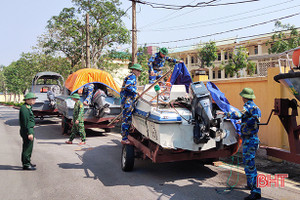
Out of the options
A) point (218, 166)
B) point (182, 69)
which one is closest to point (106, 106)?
point (182, 69)

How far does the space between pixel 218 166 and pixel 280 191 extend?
5.57 feet

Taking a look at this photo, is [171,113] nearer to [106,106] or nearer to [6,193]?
[6,193]

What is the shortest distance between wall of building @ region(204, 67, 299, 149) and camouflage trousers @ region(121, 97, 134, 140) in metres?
4.04

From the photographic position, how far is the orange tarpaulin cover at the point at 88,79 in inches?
421

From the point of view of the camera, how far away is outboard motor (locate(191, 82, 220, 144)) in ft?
14.5

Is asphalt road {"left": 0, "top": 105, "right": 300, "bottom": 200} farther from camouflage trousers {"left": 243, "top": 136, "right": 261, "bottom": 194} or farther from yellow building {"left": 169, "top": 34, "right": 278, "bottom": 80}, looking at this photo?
yellow building {"left": 169, "top": 34, "right": 278, "bottom": 80}

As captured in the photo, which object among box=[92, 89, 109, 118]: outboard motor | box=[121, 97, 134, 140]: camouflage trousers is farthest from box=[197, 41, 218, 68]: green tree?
box=[121, 97, 134, 140]: camouflage trousers

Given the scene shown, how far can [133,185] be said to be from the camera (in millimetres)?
5000

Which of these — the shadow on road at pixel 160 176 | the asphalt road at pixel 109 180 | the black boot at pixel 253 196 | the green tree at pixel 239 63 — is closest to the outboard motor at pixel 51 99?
the asphalt road at pixel 109 180

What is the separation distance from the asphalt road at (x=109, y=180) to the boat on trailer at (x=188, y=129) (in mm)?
573

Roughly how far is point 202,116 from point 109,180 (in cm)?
236

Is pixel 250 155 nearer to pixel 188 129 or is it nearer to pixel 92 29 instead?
pixel 188 129

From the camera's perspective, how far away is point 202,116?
4.51m

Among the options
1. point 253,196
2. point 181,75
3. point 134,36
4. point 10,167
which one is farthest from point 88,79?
point 253,196
